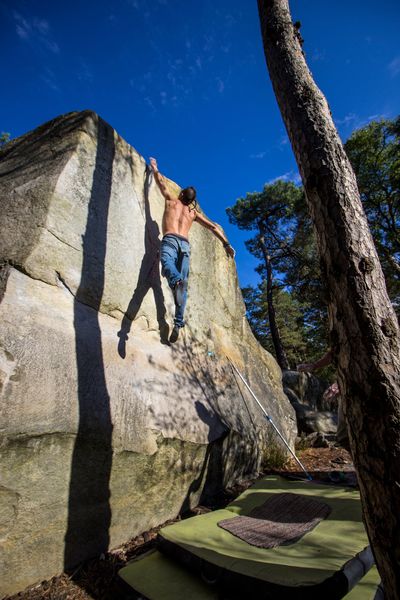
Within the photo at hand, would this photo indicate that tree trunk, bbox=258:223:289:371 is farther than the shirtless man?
Yes

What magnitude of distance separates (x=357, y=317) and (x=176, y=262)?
372cm

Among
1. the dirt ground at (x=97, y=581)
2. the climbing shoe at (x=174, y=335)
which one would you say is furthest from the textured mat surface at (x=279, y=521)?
the climbing shoe at (x=174, y=335)

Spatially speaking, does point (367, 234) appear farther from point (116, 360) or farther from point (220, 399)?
point (220, 399)

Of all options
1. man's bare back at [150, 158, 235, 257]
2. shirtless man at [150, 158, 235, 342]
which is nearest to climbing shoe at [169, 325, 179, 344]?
shirtless man at [150, 158, 235, 342]

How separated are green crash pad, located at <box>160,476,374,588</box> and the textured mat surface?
0.23 feet

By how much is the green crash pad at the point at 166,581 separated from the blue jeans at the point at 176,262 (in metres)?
2.85

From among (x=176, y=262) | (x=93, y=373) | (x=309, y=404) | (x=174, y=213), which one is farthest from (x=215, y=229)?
(x=309, y=404)

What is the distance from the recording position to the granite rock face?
240 centimetres

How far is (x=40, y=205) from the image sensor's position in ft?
11.5

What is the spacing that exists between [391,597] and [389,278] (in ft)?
48.1

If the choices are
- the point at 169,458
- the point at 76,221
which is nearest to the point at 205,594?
the point at 169,458

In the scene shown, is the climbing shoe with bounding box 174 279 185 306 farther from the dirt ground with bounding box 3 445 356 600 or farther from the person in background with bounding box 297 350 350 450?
the dirt ground with bounding box 3 445 356 600

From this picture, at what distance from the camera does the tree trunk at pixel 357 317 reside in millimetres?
1385

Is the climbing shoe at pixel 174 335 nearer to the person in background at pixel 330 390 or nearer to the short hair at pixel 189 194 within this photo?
the person in background at pixel 330 390
